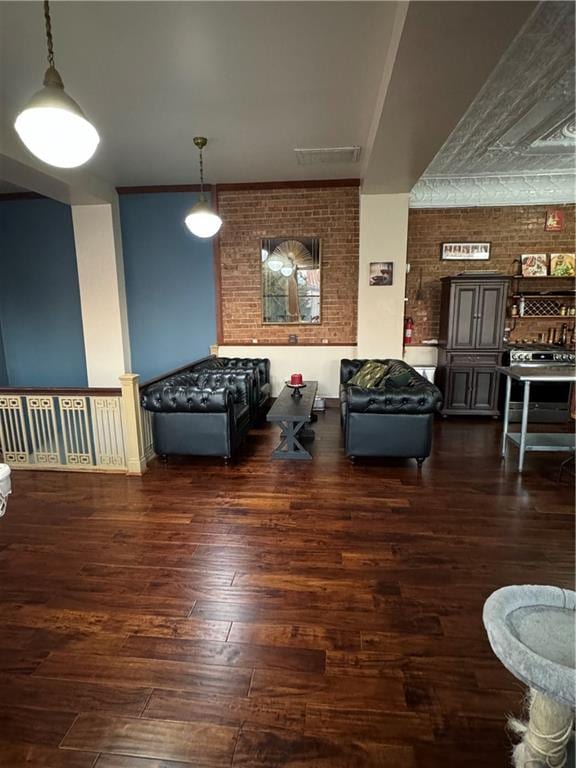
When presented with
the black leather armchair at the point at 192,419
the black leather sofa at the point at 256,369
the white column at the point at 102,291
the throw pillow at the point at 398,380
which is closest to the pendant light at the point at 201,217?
the black leather sofa at the point at 256,369

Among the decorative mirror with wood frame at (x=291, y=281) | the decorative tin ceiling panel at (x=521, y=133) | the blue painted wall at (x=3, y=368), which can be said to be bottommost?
the blue painted wall at (x=3, y=368)

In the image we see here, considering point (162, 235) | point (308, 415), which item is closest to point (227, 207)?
point (162, 235)

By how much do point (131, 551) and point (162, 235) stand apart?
4988 millimetres

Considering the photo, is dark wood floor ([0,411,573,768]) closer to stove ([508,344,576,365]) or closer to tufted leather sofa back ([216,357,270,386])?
stove ([508,344,576,365])

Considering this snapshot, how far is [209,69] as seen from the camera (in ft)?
9.91

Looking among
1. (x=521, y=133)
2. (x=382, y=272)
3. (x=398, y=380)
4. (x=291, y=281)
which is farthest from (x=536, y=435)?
(x=291, y=281)

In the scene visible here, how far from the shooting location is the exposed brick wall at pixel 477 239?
5.75 metres

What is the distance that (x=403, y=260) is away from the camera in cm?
552

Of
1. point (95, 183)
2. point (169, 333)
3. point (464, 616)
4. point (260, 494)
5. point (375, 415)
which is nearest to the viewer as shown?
point (464, 616)

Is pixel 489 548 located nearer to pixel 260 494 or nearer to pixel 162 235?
pixel 260 494

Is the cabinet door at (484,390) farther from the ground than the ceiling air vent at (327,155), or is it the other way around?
the ceiling air vent at (327,155)

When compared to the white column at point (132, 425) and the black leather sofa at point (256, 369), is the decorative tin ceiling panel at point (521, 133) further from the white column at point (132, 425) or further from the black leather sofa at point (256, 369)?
the white column at point (132, 425)

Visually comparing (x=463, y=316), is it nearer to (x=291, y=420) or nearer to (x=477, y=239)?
(x=477, y=239)

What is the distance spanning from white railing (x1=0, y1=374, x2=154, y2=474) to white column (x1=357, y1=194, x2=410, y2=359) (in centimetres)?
341
